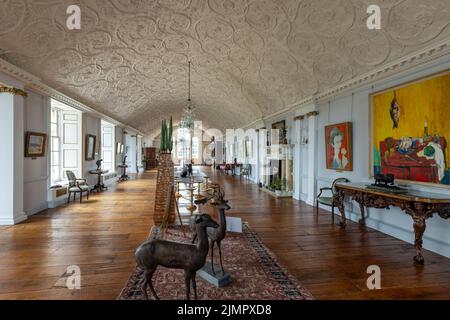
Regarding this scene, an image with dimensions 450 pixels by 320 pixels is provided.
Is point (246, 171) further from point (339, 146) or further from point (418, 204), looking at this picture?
point (418, 204)

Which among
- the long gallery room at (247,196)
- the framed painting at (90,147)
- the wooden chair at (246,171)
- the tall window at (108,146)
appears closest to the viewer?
the long gallery room at (247,196)

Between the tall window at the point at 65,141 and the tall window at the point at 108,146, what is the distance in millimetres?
3964

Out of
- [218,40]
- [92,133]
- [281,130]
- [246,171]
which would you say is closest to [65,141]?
[92,133]

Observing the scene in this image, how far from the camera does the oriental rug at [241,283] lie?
229 centimetres

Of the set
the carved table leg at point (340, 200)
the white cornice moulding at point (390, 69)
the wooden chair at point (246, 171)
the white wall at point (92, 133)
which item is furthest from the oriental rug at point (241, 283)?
the wooden chair at point (246, 171)

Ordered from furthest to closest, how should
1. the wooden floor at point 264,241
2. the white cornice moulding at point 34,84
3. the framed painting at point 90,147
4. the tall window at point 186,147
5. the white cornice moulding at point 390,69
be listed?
the tall window at point 186,147, the framed painting at point 90,147, the white cornice moulding at point 34,84, the white cornice moulding at point 390,69, the wooden floor at point 264,241

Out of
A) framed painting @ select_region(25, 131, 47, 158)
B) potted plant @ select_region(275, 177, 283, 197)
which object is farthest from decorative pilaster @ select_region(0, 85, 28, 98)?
potted plant @ select_region(275, 177, 283, 197)

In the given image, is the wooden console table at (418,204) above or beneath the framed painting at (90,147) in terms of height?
beneath

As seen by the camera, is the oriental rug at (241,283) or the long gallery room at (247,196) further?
the long gallery room at (247,196)

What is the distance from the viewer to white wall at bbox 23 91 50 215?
5332 mm

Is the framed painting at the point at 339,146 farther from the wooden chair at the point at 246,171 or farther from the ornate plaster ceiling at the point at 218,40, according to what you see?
the wooden chair at the point at 246,171
